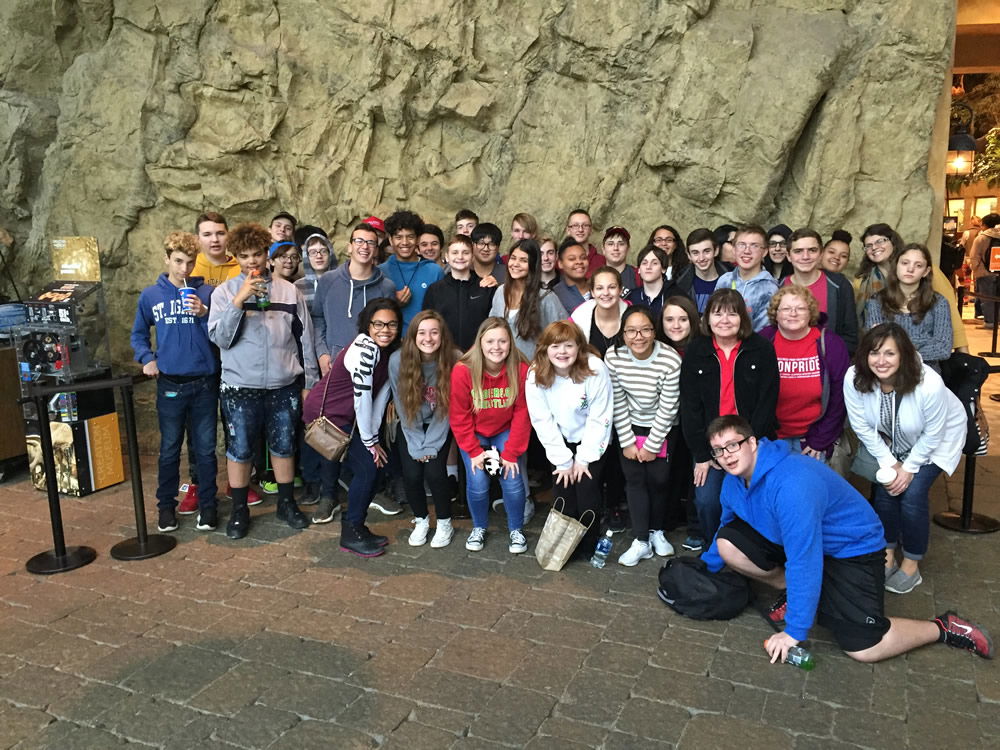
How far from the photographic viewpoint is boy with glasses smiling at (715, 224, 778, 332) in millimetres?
4988

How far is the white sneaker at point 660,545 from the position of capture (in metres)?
4.69

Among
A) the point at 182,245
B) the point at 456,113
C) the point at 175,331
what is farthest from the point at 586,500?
the point at 456,113

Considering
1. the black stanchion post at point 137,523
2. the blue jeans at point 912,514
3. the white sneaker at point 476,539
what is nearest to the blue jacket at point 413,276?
the white sneaker at point 476,539

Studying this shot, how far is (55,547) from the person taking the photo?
477 cm

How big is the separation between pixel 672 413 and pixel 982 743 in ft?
7.15

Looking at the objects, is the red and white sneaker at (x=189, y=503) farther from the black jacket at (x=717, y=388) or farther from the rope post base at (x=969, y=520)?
the rope post base at (x=969, y=520)

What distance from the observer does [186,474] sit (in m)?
6.64

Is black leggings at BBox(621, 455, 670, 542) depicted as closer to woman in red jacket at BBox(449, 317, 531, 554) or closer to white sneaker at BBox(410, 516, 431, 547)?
woman in red jacket at BBox(449, 317, 531, 554)

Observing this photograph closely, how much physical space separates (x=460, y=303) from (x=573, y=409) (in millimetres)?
1183

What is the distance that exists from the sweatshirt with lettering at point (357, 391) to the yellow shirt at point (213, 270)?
1.30 metres

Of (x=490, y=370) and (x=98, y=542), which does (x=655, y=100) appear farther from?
(x=98, y=542)

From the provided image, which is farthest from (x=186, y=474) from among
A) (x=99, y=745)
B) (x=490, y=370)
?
(x=99, y=745)

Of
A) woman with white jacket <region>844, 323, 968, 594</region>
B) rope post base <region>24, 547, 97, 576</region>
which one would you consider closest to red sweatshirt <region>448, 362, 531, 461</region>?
woman with white jacket <region>844, 323, 968, 594</region>

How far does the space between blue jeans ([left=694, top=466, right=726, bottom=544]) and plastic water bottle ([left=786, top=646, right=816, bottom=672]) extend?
1114 millimetres
